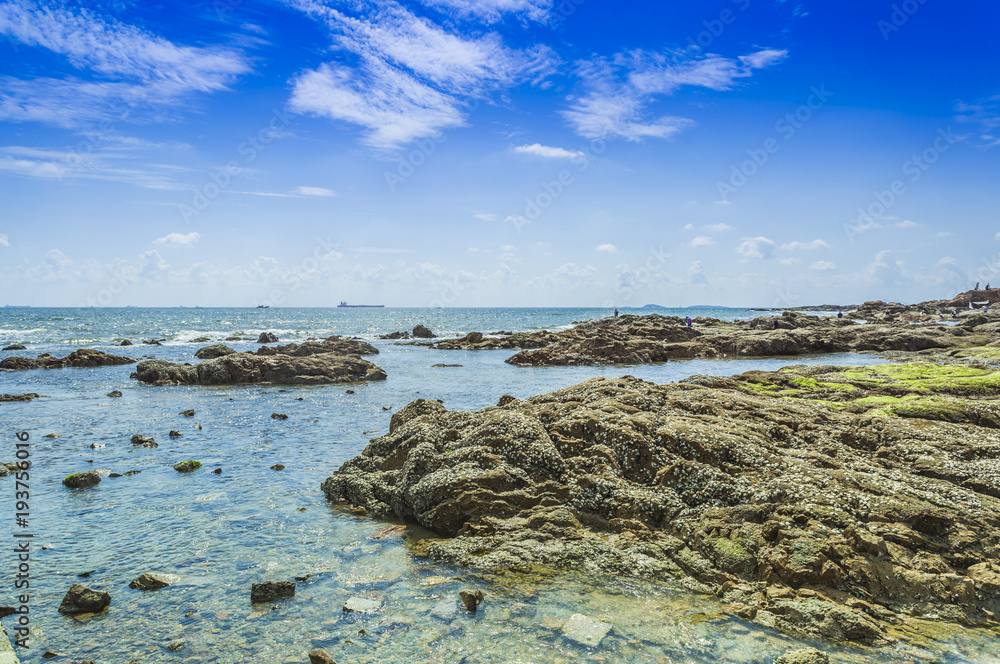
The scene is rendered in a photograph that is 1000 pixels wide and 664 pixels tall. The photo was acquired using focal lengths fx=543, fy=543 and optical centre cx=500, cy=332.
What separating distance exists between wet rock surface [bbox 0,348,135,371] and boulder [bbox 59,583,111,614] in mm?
50563

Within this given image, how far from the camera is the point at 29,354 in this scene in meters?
62.1

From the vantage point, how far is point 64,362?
49.9 metres

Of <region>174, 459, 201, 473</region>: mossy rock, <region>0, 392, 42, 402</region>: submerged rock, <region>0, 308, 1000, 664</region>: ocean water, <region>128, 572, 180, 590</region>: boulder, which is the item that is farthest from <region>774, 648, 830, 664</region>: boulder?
<region>0, 392, 42, 402</region>: submerged rock

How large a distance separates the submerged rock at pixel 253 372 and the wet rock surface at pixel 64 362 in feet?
44.7

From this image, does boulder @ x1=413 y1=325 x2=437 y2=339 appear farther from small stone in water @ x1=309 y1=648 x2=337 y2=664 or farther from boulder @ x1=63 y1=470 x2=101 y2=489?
small stone in water @ x1=309 y1=648 x2=337 y2=664

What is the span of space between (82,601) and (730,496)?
11.8 m

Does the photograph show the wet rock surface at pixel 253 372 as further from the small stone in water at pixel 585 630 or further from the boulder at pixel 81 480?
the small stone in water at pixel 585 630

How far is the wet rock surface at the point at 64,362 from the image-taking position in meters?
48.8

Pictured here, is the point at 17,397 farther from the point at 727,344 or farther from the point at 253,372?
the point at 727,344

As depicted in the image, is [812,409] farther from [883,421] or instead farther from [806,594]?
[806,594]

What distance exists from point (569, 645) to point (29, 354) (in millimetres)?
77163

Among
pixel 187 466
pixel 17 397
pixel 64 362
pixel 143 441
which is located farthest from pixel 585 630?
pixel 64 362

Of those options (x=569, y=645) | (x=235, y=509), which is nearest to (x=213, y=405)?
(x=235, y=509)

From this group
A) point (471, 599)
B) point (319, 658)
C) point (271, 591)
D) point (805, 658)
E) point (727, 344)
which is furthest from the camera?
point (727, 344)
